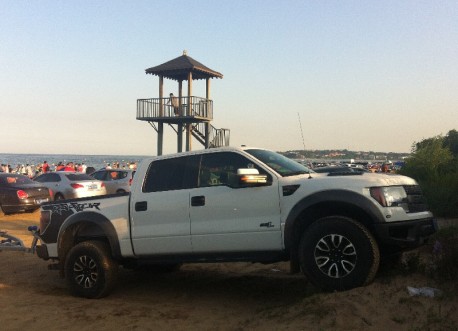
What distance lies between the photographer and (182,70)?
25172mm

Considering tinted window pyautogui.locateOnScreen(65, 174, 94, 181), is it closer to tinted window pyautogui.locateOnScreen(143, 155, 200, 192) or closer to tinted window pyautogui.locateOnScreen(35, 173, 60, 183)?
tinted window pyautogui.locateOnScreen(35, 173, 60, 183)

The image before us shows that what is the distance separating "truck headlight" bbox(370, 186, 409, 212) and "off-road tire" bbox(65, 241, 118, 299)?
3758mm

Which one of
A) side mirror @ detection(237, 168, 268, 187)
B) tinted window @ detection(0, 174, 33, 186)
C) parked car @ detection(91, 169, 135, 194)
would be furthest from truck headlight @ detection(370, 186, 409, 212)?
parked car @ detection(91, 169, 135, 194)

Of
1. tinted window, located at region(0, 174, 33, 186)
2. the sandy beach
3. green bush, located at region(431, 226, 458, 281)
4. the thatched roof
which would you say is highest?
the thatched roof

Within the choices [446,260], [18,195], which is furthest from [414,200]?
[18,195]

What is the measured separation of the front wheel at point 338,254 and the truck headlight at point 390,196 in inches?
14.9

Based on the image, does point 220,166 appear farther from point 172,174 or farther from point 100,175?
point 100,175

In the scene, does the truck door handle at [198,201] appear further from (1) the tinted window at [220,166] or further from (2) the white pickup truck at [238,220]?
(1) the tinted window at [220,166]

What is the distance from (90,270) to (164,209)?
1.53 metres

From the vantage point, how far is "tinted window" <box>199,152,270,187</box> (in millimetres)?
6207

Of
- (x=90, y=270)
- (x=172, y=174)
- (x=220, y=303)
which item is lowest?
(x=220, y=303)

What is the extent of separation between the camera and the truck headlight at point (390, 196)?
212 inches

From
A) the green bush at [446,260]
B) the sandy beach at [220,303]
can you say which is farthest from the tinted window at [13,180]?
the green bush at [446,260]

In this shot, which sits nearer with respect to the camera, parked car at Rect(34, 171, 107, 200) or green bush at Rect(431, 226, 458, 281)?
green bush at Rect(431, 226, 458, 281)
